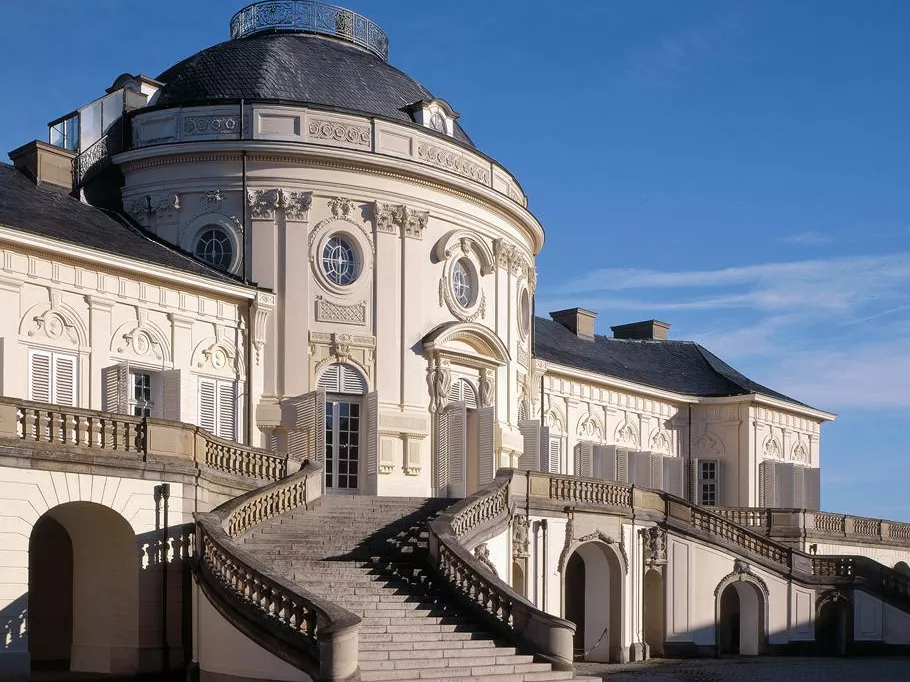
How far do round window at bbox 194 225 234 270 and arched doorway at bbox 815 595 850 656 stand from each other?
16811mm

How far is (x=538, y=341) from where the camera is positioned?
4272 cm

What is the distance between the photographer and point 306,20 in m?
35.4

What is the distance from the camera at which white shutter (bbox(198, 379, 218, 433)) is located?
93.0 feet

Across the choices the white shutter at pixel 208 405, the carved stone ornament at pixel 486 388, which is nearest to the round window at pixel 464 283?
the carved stone ornament at pixel 486 388

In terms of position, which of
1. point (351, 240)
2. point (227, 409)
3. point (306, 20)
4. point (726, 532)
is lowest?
point (726, 532)

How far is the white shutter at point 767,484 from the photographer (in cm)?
4600

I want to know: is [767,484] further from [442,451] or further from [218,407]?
[218,407]

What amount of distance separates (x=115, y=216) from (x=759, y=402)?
23790 millimetres

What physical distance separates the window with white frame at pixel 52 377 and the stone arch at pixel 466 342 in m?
8.57

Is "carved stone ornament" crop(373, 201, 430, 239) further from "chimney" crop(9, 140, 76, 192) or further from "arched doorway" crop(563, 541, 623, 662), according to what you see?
"arched doorway" crop(563, 541, 623, 662)

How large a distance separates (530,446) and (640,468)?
9645mm

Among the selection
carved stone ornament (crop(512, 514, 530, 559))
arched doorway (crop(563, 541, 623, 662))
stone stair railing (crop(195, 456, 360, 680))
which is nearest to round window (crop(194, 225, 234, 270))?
carved stone ornament (crop(512, 514, 530, 559))

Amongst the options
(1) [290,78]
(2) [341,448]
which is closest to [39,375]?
(2) [341,448]

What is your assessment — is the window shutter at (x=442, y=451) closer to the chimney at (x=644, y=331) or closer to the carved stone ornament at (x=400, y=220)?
the carved stone ornament at (x=400, y=220)
